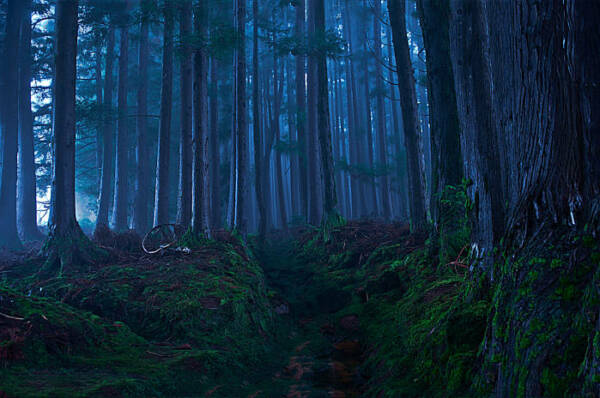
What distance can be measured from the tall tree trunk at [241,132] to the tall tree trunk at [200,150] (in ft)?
13.7

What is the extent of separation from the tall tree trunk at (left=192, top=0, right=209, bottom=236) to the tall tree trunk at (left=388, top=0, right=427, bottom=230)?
18.3ft

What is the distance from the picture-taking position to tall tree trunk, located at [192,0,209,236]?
11391mm

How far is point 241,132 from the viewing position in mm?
16672

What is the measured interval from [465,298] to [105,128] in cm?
2152

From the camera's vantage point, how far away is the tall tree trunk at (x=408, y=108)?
413 inches

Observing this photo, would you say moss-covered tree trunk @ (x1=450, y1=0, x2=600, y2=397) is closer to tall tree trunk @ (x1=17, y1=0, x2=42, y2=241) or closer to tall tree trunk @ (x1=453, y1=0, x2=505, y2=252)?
tall tree trunk @ (x1=453, y1=0, x2=505, y2=252)

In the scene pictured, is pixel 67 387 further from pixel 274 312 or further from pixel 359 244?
pixel 359 244

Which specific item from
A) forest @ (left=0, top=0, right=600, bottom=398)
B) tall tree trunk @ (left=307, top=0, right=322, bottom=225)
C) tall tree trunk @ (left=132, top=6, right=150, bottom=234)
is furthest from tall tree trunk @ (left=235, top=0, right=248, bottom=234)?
tall tree trunk @ (left=132, top=6, right=150, bottom=234)

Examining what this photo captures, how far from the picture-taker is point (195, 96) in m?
12.0

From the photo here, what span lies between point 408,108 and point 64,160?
343 inches

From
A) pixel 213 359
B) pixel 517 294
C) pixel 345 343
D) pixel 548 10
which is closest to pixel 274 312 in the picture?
pixel 345 343

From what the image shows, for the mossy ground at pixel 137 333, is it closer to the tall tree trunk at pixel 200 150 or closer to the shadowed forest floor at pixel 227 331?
the shadowed forest floor at pixel 227 331

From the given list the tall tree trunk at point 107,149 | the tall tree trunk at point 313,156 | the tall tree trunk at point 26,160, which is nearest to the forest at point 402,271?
the tall tree trunk at point 26,160

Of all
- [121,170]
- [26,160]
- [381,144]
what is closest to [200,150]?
[26,160]
